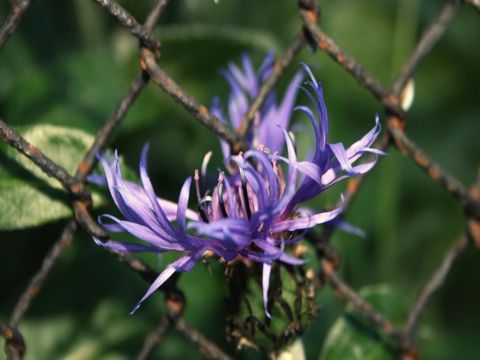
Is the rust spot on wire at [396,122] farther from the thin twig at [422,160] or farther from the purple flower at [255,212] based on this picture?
the purple flower at [255,212]

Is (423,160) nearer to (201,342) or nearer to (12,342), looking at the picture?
(201,342)

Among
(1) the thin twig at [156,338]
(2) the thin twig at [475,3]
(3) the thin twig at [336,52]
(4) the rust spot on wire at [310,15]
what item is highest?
(2) the thin twig at [475,3]

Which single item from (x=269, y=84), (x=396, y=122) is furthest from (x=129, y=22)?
(x=396, y=122)

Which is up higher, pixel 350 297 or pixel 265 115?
pixel 265 115

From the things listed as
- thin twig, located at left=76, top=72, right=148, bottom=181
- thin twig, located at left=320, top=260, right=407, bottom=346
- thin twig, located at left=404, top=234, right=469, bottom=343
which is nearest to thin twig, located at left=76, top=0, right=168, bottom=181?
thin twig, located at left=76, top=72, right=148, bottom=181

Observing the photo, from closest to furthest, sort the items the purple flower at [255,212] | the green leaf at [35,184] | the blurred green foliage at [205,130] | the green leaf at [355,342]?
the purple flower at [255,212]
the green leaf at [35,184]
the green leaf at [355,342]
the blurred green foliage at [205,130]

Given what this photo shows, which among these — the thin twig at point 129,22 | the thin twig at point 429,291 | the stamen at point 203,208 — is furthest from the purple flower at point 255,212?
the thin twig at point 429,291
